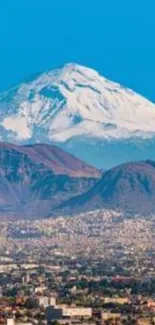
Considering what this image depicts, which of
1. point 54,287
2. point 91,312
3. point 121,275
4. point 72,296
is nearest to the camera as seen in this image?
point 91,312

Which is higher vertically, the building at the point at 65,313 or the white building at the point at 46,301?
the white building at the point at 46,301

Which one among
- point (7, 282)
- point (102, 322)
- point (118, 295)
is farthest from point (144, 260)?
point (102, 322)

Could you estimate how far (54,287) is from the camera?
497 feet

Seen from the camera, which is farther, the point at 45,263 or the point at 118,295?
the point at 45,263

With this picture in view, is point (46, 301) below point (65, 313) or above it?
above

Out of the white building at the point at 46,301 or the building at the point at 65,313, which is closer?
the building at the point at 65,313

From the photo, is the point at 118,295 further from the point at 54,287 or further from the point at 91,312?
the point at 91,312

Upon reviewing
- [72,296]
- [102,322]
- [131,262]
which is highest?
[131,262]

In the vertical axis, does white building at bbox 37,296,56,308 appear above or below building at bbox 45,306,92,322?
above

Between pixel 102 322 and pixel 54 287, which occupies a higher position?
pixel 54 287

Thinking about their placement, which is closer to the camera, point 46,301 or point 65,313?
point 65,313

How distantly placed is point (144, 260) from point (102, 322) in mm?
68347

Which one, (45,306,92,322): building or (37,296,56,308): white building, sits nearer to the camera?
(45,306,92,322): building

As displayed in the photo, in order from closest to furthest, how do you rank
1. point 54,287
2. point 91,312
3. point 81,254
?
point 91,312 < point 54,287 < point 81,254
